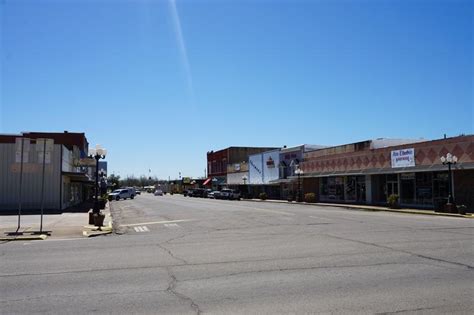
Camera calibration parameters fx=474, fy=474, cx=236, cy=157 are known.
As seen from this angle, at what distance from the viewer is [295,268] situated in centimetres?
1034

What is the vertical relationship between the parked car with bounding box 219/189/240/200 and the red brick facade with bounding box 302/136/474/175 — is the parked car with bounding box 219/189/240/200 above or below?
below

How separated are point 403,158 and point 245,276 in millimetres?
31427

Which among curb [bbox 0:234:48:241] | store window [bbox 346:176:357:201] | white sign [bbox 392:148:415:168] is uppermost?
white sign [bbox 392:148:415:168]

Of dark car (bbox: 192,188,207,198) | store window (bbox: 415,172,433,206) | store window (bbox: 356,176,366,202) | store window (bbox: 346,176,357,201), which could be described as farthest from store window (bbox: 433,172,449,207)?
dark car (bbox: 192,188,207,198)

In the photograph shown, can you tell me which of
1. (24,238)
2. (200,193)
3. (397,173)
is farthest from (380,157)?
(200,193)

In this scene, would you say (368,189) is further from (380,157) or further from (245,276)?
(245,276)

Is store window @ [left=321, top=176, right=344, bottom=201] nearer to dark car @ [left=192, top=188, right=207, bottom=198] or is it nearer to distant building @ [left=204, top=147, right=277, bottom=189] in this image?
distant building @ [left=204, top=147, right=277, bottom=189]

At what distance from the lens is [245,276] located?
9.52 meters

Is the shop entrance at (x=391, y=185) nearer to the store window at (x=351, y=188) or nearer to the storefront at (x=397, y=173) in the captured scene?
the storefront at (x=397, y=173)

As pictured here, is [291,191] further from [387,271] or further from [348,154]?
[387,271]

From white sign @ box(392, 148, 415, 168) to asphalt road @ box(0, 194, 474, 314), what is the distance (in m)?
21.7

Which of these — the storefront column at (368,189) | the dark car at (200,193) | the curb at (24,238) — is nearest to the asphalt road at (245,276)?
the curb at (24,238)

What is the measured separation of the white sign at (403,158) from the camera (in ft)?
121

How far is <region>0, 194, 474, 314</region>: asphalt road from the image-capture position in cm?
727
